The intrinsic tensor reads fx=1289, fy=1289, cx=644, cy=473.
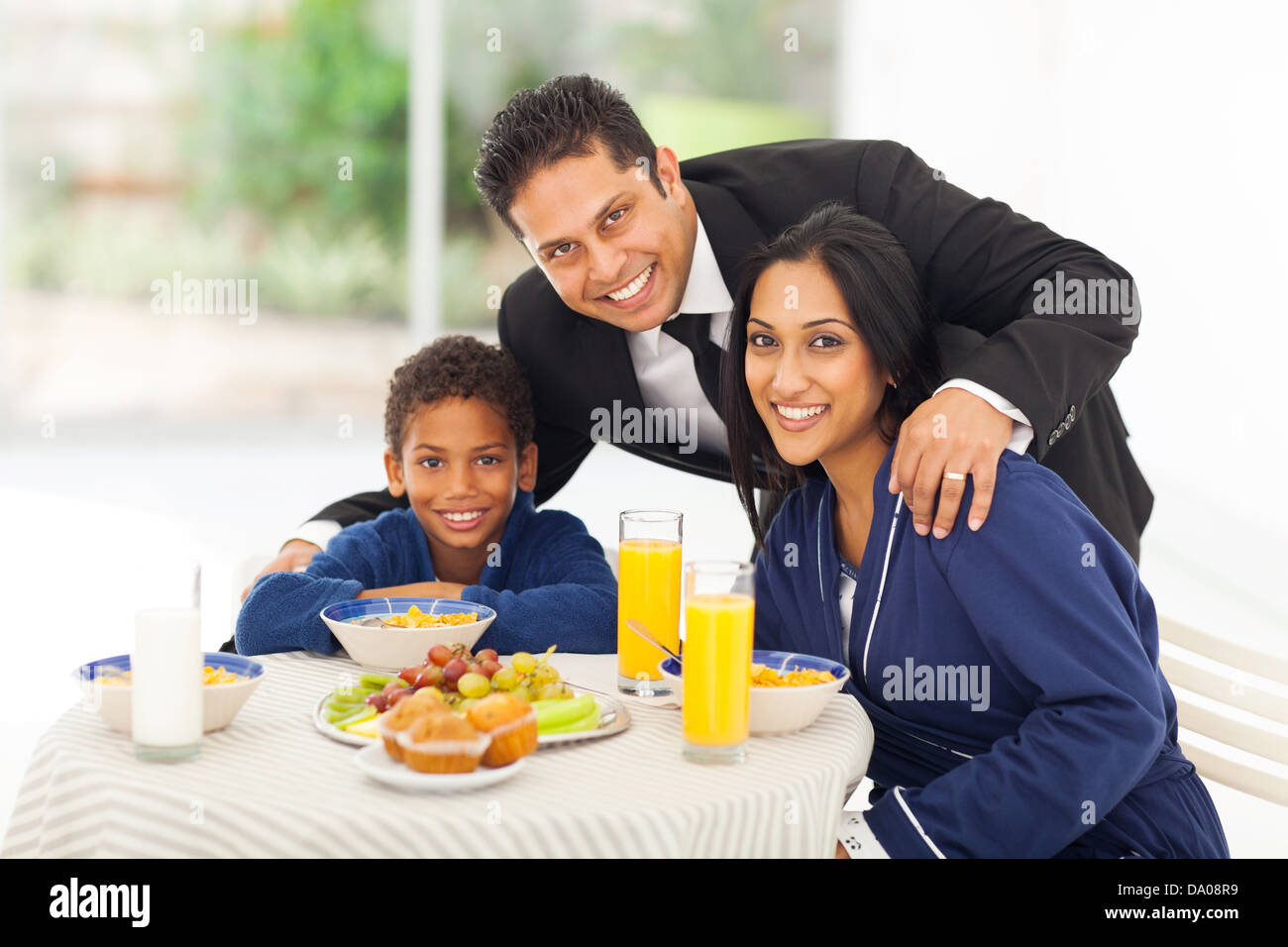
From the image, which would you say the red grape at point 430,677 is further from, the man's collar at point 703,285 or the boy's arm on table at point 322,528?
the man's collar at point 703,285

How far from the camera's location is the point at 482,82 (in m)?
8.10

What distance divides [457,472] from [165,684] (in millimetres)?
953

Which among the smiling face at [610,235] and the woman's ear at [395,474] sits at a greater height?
the smiling face at [610,235]

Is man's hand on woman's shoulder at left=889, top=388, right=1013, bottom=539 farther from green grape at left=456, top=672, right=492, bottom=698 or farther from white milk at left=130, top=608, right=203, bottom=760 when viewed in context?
white milk at left=130, top=608, right=203, bottom=760

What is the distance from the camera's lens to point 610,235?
2.21 metres

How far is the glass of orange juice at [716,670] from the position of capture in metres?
1.35

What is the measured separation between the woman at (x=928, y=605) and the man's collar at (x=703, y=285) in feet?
1.11

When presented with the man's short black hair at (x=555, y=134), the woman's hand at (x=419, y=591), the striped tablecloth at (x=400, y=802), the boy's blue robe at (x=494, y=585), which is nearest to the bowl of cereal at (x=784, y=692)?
the striped tablecloth at (x=400, y=802)

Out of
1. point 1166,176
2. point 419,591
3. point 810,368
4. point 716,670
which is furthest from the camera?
point 1166,176

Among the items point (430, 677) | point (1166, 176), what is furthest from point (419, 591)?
point (1166, 176)

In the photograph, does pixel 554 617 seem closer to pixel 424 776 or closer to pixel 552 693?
pixel 552 693

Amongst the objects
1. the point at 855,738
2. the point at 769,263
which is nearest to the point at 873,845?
the point at 855,738

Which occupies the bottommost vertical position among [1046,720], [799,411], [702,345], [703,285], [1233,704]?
[1233,704]
